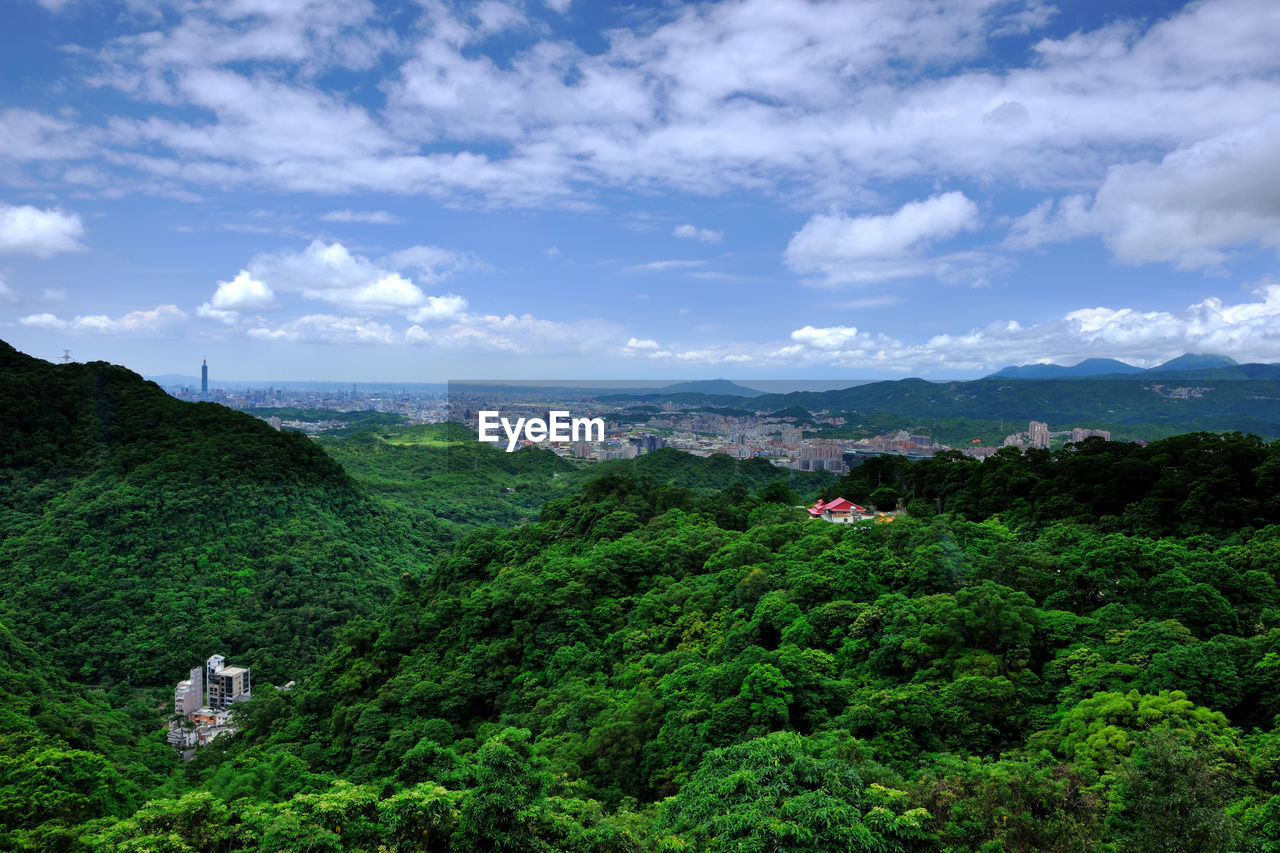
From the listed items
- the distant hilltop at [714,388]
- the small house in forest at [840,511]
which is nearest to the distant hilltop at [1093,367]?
the distant hilltop at [714,388]

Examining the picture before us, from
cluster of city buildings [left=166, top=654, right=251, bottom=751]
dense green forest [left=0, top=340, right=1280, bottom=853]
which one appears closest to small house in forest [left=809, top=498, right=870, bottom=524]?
dense green forest [left=0, top=340, right=1280, bottom=853]

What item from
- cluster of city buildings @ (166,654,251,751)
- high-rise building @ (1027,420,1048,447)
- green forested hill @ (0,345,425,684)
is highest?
high-rise building @ (1027,420,1048,447)

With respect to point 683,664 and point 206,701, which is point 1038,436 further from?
point 206,701

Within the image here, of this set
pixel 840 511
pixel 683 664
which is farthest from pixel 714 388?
pixel 683 664

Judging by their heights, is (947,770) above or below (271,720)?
above

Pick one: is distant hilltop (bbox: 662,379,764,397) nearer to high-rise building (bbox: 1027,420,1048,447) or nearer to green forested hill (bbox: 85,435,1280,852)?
high-rise building (bbox: 1027,420,1048,447)

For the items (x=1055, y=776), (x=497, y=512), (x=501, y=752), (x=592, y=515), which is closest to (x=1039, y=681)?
(x=1055, y=776)

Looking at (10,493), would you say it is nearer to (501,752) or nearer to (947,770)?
(501,752)
